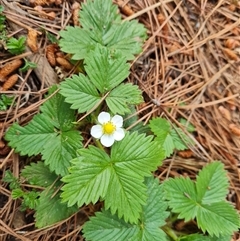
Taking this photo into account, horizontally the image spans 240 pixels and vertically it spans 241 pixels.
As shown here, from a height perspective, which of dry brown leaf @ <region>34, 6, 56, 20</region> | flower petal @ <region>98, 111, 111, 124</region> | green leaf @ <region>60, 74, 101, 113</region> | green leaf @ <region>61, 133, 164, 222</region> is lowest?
green leaf @ <region>61, 133, 164, 222</region>

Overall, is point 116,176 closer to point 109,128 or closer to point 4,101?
point 109,128

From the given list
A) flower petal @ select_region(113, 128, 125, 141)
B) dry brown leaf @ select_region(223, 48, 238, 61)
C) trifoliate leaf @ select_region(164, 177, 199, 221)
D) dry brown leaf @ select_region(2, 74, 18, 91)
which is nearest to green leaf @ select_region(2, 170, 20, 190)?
dry brown leaf @ select_region(2, 74, 18, 91)

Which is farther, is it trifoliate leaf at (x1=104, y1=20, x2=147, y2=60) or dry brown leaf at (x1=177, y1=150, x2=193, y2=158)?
dry brown leaf at (x1=177, y1=150, x2=193, y2=158)

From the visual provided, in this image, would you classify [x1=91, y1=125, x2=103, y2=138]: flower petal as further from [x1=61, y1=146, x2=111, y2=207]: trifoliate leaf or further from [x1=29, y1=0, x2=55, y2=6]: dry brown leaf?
[x1=29, y1=0, x2=55, y2=6]: dry brown leaf

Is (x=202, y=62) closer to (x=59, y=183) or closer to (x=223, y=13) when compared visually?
(x=223, y=13)

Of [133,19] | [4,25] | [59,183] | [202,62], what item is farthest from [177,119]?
[4,25]

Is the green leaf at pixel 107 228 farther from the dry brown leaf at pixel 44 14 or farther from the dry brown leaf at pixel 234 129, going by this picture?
the dry brown leaf at pixel 44 14
